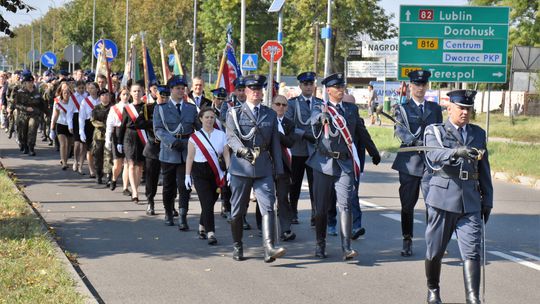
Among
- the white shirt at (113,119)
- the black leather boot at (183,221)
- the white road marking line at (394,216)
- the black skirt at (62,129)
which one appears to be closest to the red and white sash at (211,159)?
the black leather boot at (183,221)

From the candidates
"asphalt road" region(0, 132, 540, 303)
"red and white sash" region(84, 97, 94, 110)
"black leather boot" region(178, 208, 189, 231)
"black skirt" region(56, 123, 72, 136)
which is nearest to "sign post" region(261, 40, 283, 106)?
"asphalt road" region(0, 132, 540, 303)

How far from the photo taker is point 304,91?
36.7ft

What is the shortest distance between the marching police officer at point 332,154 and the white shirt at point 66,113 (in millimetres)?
9306

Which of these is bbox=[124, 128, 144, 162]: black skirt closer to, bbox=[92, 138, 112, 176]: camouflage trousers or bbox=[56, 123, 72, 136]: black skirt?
bbox=[92, 138, 112, 176]: camouflage trousers

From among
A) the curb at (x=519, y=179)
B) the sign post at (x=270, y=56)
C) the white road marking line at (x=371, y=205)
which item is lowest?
the curb at (x=519, y=179)

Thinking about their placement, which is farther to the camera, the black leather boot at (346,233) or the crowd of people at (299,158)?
the black leather boot at (346,233)

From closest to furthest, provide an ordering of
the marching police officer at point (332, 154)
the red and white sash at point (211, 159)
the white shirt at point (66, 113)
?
the marching police officer at point (332, 154), the red and white sash at point (211, 159), the white shirt at point (66, 113)

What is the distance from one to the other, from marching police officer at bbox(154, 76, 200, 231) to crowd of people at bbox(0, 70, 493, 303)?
0.01 metres

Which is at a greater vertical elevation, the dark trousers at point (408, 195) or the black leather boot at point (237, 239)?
the dark trousers at point (408, 195)

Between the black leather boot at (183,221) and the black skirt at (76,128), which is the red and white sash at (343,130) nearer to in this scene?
the black leather boot at (183,221)

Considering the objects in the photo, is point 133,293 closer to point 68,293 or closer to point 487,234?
point 68,293

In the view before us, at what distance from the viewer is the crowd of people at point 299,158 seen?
7.34m

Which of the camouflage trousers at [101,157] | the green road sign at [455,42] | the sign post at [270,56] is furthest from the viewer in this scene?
the green road sign at [455,42]

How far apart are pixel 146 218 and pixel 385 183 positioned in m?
6.40
